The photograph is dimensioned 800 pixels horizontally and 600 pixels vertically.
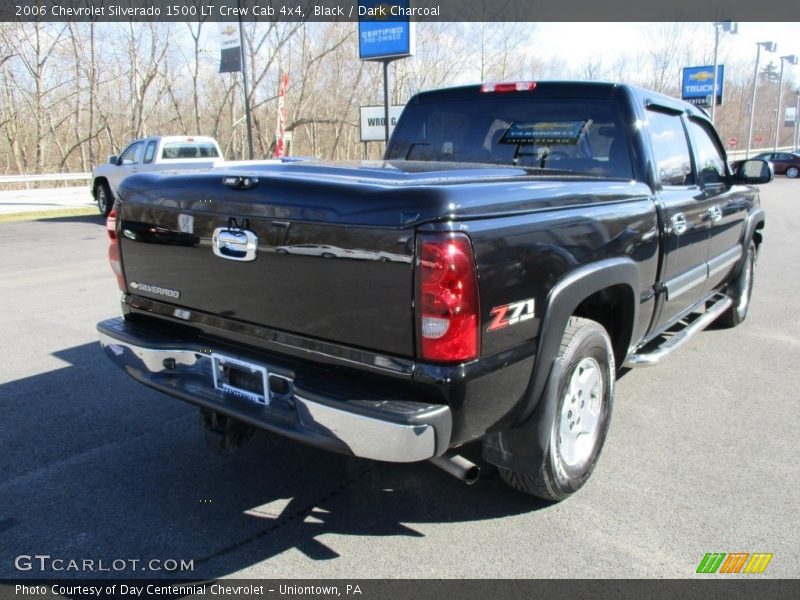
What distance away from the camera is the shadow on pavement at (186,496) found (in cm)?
270

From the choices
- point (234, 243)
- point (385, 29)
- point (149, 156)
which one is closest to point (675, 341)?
point (234, 243)

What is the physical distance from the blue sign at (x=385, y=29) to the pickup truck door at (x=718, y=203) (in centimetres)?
1146

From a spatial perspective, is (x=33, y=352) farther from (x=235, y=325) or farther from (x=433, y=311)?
(x=433, y=311)

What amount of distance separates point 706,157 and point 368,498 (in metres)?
3.54

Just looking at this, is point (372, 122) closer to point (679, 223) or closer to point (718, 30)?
point (679, 223)

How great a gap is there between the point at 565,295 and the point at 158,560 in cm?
199

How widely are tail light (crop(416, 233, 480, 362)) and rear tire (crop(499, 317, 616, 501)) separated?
663 millimetres

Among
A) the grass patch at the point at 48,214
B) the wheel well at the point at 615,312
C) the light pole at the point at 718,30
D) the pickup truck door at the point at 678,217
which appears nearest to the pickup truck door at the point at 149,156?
the grass patch at the point at 48,214

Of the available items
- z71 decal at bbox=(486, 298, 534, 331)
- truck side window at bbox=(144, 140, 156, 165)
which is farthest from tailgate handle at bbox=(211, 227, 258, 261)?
truck side window at bbox=(144, 140, 156, 165)

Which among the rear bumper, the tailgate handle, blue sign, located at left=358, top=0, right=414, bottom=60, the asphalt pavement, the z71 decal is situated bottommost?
the asphalt pavement

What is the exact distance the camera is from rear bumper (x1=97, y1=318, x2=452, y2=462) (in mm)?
2197

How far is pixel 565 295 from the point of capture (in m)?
2.65

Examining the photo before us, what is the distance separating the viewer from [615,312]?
3.46 m

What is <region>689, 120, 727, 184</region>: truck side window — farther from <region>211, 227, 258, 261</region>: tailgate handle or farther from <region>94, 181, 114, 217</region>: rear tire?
<region>94, 181, 114, 217</region>: rear tire
